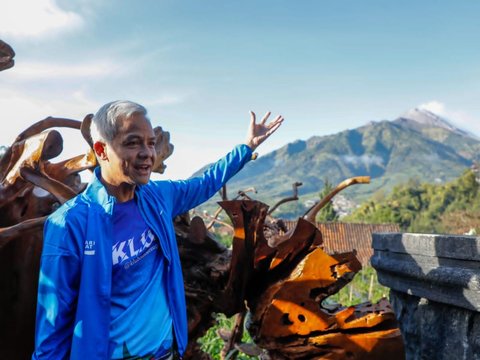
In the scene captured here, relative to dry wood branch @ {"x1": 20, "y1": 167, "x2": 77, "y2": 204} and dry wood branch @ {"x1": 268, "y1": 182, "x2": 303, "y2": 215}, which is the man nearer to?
dry wood branch @ {"x1": 20, "y1": 167, "x2": 77, "y2": 204}

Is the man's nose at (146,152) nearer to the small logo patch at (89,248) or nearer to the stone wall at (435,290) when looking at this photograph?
the small logo patch at (89,248)

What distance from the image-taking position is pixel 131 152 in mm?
1641

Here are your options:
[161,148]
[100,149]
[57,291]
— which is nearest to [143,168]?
[100,149]

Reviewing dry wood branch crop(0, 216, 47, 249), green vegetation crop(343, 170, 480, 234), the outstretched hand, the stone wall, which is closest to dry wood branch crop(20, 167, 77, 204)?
dry wood branch crop(0, 216, 47, 249)

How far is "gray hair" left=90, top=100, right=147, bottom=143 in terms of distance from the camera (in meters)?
1.63

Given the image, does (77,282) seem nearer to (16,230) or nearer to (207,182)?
(16,230)

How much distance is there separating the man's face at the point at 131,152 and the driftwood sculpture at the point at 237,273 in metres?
0.46

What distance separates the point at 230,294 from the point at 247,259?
7.5 inches

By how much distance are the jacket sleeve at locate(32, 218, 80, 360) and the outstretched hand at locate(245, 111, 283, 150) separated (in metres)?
0.94

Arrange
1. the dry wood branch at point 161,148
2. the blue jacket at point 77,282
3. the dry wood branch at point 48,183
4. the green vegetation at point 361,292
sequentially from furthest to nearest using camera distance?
the green vegetation at point 361,292 < the dry wood branch at point 161,148 < the dry wood branch at point 48,183 < the blue jacket at point 77,282

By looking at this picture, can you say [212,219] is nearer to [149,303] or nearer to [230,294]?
[230,294]

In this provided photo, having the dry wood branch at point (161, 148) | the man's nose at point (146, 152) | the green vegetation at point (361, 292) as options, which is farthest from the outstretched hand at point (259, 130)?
the green vegetation at point (361, 292)

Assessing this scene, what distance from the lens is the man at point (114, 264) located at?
5.00ft

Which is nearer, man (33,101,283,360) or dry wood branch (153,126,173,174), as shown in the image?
man (33,101,283,360)
